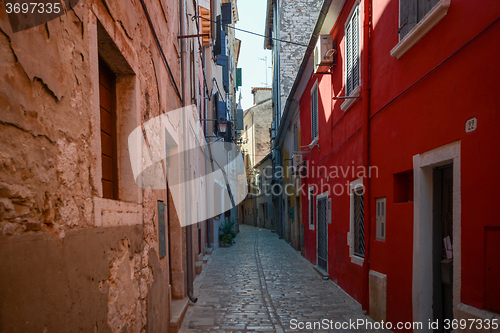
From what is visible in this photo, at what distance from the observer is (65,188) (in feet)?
6.97

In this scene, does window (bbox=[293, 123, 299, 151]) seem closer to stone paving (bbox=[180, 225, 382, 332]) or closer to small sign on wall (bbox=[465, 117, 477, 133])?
stone paving (bbox=[180, 225, 382, 332])

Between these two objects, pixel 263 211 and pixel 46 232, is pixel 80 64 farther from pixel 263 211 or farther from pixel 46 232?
pixel 263 211

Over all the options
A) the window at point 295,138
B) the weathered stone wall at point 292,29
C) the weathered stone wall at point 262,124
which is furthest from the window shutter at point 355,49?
the weathered stone wall at point 262,124

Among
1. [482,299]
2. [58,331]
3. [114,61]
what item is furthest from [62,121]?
[482,299]

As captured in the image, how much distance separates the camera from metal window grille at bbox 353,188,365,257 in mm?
7258

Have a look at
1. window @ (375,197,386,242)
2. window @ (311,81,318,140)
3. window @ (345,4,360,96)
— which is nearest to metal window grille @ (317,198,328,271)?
window @ (311,81,318,140)

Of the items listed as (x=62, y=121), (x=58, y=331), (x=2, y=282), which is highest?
(x=62, y=121)

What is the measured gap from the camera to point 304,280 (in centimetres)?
959

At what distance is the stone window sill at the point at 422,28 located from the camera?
4.05 m

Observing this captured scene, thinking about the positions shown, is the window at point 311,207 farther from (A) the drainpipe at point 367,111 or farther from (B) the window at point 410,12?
(B) the window at point 410,12

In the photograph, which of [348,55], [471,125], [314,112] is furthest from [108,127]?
[314,112]

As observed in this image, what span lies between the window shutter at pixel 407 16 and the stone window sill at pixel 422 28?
0.63ft

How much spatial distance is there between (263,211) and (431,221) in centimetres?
3126

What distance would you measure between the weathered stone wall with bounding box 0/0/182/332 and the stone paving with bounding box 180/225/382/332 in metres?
2.76
